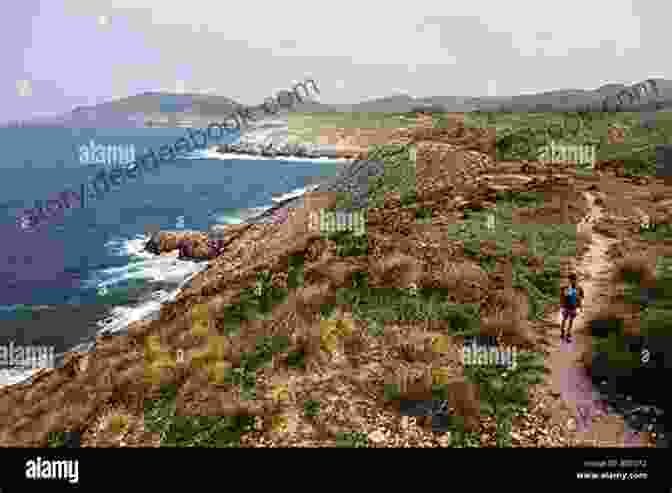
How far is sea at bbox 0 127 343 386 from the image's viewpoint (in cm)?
3678

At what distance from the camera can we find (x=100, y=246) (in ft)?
197

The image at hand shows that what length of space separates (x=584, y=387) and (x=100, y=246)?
188ft

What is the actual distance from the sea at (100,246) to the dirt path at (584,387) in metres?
25.7

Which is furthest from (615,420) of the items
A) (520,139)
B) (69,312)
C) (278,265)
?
(520,139)

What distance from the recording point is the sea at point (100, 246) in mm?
36781

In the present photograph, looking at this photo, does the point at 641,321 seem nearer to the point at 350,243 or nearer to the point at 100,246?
the point at 350,243

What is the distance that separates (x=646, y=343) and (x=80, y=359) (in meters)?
22.8

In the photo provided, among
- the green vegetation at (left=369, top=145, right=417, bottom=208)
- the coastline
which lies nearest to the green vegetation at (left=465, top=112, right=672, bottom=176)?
Answer: the green vegetation at (left=369, top=145, right=417, bottom=208)

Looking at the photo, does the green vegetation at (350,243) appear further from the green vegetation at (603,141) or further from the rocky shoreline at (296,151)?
the rocky shoreline at (296,151)

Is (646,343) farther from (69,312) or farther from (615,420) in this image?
(69,312)

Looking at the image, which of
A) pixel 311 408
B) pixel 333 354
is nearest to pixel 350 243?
pixel 333 354

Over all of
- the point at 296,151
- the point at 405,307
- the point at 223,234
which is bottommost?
the point at 223,234

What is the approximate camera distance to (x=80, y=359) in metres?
24.2

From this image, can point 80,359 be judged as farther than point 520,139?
No
